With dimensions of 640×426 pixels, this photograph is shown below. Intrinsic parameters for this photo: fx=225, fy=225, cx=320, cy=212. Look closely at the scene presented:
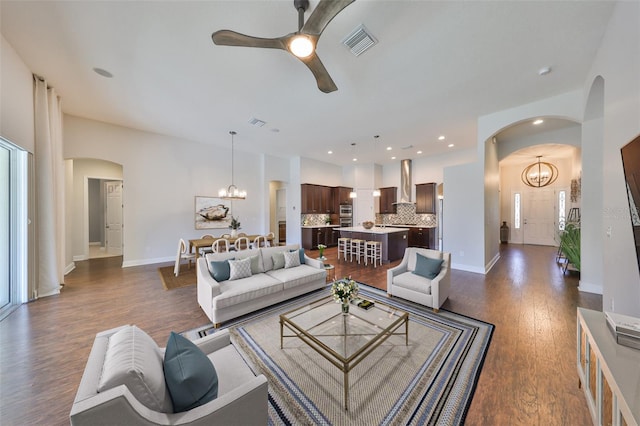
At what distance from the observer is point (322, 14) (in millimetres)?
1790

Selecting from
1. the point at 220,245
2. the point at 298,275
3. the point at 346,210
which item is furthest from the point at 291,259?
the point at 346,210

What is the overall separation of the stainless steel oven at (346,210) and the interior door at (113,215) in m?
7.85

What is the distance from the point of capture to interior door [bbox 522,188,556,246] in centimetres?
840

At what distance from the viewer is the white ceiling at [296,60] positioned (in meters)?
2.25

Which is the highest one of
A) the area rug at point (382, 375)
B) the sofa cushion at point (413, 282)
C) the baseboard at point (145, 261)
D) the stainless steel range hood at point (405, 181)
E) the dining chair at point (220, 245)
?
the stainless steel range hood at point (405, 181)

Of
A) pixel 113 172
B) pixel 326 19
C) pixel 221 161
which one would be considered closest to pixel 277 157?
pixel 221 161

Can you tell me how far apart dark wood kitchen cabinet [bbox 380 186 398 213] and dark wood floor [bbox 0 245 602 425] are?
4.34 meters

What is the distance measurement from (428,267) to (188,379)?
3.16m

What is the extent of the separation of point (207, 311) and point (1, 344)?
202 centimetres

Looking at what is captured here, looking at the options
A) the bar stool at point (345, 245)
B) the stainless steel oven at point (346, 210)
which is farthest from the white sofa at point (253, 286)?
the stainless steel oven at point (346, 210)

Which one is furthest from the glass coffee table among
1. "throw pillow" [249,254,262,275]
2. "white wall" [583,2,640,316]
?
"white wall" [583,2,640,316]

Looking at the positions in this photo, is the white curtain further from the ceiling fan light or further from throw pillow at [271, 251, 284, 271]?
the ceiling fan light

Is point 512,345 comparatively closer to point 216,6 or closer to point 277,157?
point 216,6

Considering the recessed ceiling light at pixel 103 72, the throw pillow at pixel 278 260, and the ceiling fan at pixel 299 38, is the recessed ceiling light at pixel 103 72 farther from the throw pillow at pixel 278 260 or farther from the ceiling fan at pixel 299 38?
the throw pillow at pixel 278 260
